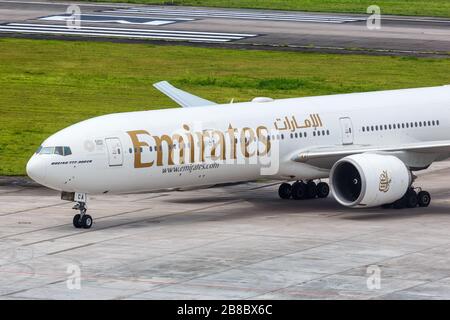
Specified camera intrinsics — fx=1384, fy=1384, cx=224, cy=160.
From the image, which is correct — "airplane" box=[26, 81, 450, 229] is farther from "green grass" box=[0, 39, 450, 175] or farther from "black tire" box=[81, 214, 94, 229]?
"green grass" box=[0, 39, 450, 175]

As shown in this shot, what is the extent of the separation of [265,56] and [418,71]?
1071cm

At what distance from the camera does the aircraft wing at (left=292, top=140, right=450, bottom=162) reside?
51.8 metres

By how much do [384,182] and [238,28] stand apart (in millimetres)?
52549

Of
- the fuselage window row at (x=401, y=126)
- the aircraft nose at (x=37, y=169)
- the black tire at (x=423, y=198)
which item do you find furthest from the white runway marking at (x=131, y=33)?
the aircraft nose at (x=37, y=169)

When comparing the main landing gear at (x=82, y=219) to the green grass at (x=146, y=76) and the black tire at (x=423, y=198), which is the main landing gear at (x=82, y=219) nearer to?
the black tire at (x=423, y=198)

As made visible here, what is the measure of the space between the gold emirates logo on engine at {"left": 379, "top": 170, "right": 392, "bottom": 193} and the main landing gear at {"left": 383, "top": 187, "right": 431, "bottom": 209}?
2.25 m

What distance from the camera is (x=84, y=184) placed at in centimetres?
4744

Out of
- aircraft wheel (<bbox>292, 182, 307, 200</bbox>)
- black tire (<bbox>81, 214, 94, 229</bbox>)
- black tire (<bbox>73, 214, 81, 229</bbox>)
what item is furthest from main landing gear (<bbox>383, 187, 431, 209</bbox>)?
black tire (<bbox>73, 214, 81, 229</bbox>)

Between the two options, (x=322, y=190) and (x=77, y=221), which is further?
(x=322, y=190)

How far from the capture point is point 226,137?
50188mm

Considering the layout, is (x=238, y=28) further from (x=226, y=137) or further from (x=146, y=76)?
(x=226, y=137)

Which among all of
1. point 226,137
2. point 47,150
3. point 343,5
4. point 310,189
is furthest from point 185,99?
point 343,5
